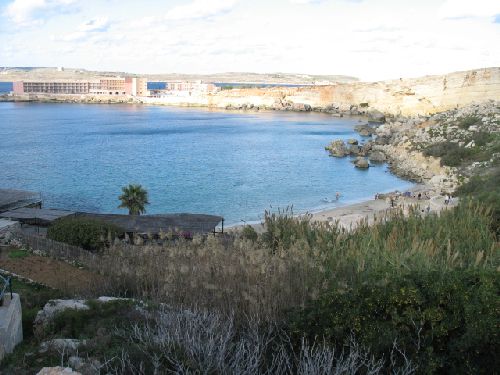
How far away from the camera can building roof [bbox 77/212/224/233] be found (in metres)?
19.1

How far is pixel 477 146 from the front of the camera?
3744cm

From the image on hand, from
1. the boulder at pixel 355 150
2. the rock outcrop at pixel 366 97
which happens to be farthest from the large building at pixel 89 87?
the boulder at pixel 355 150

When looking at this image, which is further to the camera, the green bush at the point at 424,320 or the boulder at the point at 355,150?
the boulder at the point at 355,150

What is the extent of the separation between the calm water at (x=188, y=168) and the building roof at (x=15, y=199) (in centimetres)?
470

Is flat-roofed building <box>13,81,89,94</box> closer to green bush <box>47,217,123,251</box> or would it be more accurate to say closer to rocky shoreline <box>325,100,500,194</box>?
rocky shoreline <box>325,100,500,194</box>

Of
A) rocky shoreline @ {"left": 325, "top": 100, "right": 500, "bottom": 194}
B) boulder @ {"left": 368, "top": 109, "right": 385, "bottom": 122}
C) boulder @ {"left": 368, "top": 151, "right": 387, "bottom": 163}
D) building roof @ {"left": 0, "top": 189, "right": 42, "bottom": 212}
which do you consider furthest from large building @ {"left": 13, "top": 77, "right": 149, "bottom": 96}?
building roof @ {"left": 0, "top": 189, "right": 42, "bottom": 212}

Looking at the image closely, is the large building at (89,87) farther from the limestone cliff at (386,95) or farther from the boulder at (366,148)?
the boulder at (366,148)

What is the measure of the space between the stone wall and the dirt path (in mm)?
2889

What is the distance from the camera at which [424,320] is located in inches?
199

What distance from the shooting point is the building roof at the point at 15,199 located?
78.3ft

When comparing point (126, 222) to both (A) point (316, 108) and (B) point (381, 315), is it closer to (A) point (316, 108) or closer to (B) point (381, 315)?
(B) point (381, 315)

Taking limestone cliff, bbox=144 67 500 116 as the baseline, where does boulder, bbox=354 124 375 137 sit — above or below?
below

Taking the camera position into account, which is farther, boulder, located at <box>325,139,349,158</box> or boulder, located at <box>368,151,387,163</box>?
boulder, located at <box>325,139,349,158</box>

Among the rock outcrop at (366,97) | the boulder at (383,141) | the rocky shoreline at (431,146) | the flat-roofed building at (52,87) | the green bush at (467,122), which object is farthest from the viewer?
the flat-roofed building at (52,87)
